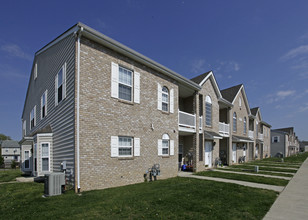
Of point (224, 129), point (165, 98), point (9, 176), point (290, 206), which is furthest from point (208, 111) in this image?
point (9, 176)

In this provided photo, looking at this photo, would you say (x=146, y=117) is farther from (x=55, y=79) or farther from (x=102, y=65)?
(x=55, y=79)

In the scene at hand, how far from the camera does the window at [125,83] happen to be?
10.1 m

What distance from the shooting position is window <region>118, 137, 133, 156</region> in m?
9.77

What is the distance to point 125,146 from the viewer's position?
394 inches

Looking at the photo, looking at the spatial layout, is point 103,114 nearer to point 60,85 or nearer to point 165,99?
point 60,85

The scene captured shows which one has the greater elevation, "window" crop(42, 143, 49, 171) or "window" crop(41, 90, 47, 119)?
"window" crop(41, 90, 47, 119)

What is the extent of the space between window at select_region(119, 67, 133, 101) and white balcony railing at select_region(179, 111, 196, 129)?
525 centimetres

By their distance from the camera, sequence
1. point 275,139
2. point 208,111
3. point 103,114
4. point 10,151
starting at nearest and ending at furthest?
point 103,114 → point 208,111 → point 275,139 → point 10,151

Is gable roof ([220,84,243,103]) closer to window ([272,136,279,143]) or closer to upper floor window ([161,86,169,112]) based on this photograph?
upper floor window ([161,86,169,112])

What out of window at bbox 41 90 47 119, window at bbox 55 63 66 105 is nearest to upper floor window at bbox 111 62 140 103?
window at bbox 55 63 66 105

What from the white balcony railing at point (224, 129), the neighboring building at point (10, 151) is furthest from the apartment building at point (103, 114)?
the neighboring building at point (10, 151)

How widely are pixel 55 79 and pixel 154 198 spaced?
8641 millimetres

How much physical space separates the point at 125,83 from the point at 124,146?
332 cm

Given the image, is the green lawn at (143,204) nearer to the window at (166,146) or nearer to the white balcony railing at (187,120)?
the window at (166,146)
